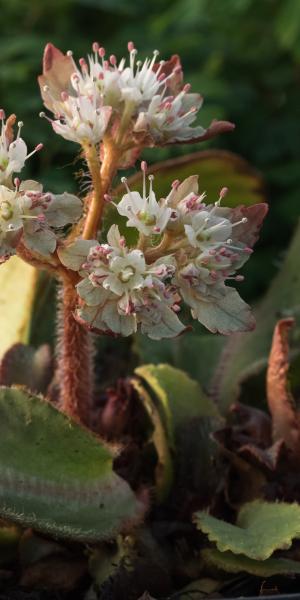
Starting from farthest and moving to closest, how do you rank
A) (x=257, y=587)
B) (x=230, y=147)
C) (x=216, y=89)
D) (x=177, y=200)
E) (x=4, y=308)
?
1. (x=230, y=147)
2. (x=216, y=89)
3. (x=4, y=308)
4. (x=257, y=587)
5. (x=177, y=200)

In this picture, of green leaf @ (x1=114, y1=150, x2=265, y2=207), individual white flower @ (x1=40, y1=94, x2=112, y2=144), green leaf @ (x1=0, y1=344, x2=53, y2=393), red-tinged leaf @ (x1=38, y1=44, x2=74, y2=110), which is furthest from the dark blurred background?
individual white flower @ (x1=40, y1=94, x2=112, y2=144)

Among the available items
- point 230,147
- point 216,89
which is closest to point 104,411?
point 216,89

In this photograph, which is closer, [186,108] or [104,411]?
[186,108]

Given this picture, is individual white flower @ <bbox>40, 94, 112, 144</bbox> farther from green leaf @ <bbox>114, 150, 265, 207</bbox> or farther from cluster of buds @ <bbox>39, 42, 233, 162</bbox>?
green leaf @ <bbox>114, 150, 265, 207</bbox>

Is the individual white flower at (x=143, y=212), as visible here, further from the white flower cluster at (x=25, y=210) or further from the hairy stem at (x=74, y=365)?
the hairy stem at (x=74, y=365)

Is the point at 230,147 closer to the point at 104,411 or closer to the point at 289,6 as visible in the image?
the point at 289,6

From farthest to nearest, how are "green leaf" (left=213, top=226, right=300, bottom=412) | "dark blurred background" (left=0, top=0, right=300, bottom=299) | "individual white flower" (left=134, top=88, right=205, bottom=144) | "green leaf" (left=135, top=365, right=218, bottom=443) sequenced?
"dark blurred background" (left=0, top=0, right=300, bottom=299) < "green leaf" (left=213, top=226, right=300, bottom=412) < "green leaf" (left=135, top=365, right=218, bottom=443) < "individual white flower" (left=134, top=88, right=205, bottom=144)
